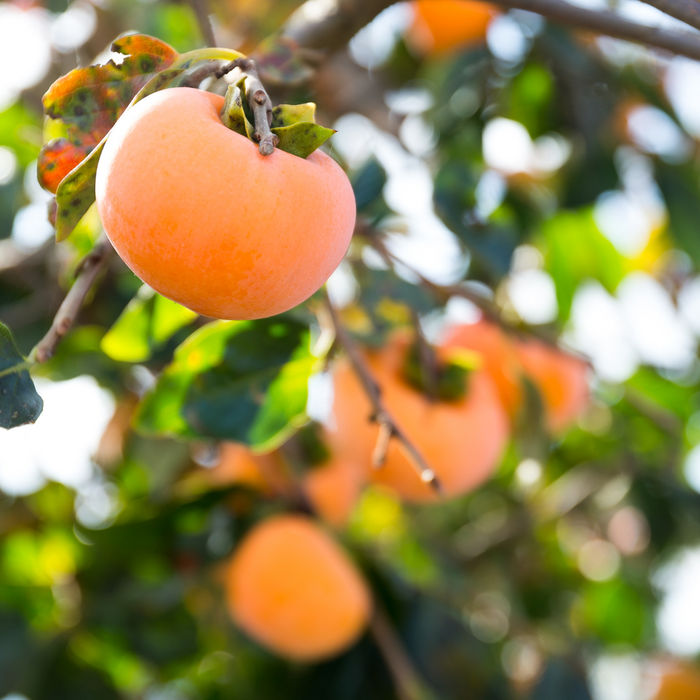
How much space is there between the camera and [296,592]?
99cm

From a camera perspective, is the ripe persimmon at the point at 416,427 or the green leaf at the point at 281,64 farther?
the ripe persimmon at the point at 416,427

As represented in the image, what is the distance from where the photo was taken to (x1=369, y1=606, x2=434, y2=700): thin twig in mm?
1084

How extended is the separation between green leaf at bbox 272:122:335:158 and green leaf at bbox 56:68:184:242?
3.6 inches

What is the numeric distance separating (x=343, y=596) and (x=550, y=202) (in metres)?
0.92

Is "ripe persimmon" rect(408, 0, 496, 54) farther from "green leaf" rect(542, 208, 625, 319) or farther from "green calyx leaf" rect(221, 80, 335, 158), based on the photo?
"green calyx leaf" rect(221, 80, 335, 158)

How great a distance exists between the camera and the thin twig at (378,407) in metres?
0.52

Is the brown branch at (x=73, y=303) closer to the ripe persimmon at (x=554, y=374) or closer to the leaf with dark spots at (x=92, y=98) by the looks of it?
the leaf with dark spots at (x=92, y=98)

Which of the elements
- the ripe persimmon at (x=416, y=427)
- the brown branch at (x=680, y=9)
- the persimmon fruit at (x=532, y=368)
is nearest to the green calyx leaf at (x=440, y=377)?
the ripe persimmon at (x=416, y=427)

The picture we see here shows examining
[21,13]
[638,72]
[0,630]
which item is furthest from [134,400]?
[638,72]

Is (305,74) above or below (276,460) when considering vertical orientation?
above

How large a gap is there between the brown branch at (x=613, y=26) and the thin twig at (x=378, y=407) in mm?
294

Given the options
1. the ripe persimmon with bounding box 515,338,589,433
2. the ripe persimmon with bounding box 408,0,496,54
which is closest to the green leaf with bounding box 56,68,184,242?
the ripe persimmon with bounding box 515,338,589,433

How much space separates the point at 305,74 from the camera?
0.60 m

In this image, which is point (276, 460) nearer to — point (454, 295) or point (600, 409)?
point (454, 295)
